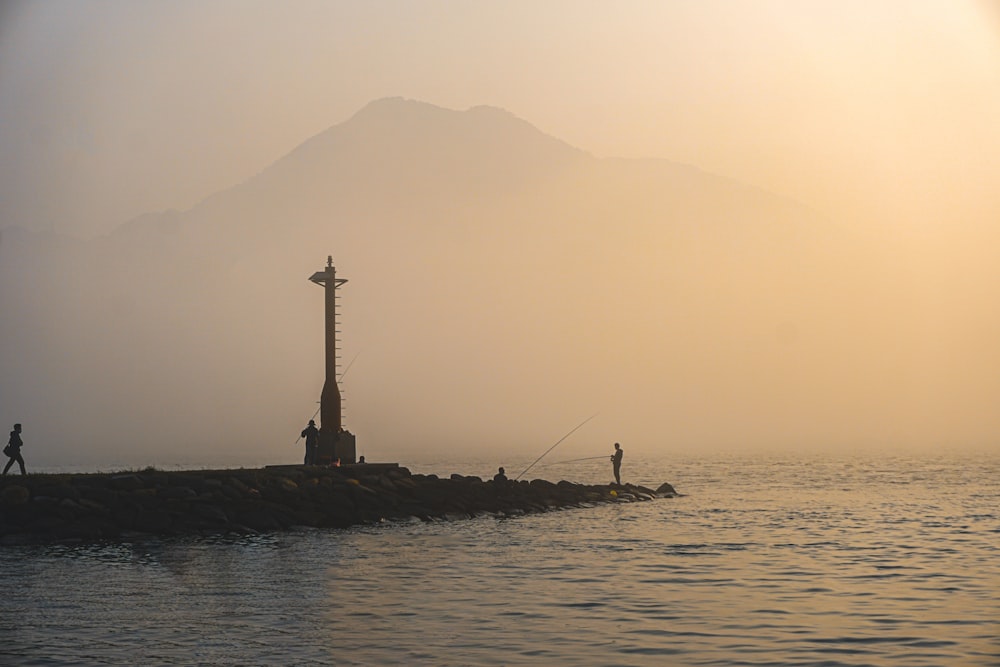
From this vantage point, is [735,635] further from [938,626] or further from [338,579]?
[338,579]

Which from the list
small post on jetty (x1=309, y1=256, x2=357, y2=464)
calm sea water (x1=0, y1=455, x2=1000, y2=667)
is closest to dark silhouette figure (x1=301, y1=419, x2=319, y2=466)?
small post on jetty (x1=309, y1=256, x2=357, y2=464)

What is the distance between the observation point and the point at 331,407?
1622 inches

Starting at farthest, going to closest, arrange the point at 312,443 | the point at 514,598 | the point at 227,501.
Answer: the point at 312,443
the point at 227,501
the point at 514,598

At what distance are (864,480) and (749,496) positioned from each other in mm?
24421

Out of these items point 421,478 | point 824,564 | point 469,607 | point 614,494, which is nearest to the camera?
point 469,607

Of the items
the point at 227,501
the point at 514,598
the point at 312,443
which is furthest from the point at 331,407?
the point at 514,598

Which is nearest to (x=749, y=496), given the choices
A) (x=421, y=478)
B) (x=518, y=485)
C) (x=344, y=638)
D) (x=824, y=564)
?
(x=518, y=485)

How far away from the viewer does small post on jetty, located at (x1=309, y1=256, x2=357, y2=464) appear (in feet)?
133

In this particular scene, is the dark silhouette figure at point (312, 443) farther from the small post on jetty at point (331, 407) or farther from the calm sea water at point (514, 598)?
the calm sea water at point (514, 598)

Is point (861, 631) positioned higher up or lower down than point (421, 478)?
lower down

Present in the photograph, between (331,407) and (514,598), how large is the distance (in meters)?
22.2

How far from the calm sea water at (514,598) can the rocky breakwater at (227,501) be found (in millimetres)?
1613

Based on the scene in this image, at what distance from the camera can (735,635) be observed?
→ 16.3 meters

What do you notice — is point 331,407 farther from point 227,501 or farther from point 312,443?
point 227,501
